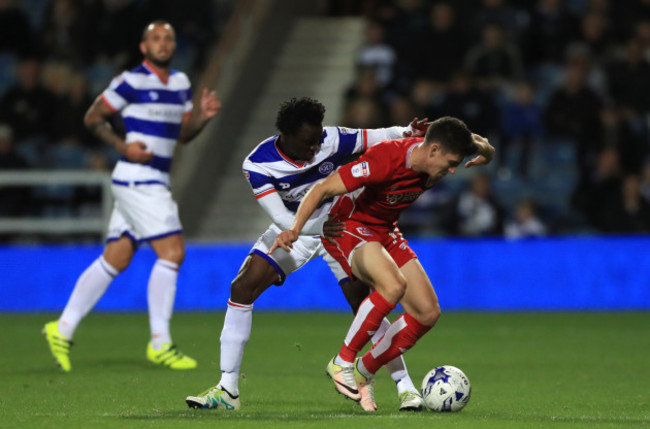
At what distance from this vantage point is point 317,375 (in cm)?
829

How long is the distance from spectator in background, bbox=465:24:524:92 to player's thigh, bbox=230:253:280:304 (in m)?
8.73

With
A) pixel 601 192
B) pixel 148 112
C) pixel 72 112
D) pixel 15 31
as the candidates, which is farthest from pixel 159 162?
pixel 15 31

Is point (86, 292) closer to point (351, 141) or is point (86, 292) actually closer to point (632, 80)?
point (351, 141)

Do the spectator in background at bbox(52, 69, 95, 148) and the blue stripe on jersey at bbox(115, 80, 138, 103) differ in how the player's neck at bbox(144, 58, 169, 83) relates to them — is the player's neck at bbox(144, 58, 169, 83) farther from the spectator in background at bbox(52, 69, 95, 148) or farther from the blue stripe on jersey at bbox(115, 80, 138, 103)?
the spectator in background at bbox(52, 69, 95, 148)

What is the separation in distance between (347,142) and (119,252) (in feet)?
8.55

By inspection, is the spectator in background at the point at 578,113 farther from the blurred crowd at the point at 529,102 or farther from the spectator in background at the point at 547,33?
the spectator in background at the point at 547,33

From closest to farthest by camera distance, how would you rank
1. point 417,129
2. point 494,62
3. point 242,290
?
point 242,290 < point 417,129 < point 494,62

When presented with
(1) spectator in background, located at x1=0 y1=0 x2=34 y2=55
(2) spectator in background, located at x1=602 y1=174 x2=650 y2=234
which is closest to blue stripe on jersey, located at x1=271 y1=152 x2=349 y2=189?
(2) spectator in background, located at x1=602 y1=174 x2=650 y2=234

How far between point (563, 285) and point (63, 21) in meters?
8.02

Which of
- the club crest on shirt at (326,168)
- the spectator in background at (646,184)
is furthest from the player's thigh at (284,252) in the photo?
the spectator in background at (646,184)

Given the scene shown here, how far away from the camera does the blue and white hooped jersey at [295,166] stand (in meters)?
6.89

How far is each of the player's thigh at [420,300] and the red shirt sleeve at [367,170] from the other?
1.91 ft

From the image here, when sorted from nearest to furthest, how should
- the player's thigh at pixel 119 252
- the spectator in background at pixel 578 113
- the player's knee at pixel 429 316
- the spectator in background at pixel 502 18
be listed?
1. the player's knee at pixel 429 316
2. the player's thigh at pixel 119 252
3. the spectator in background at pixel 578 113
4. the spectator in background at pixel 502 18

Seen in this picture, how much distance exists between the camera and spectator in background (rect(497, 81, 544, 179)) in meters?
14.8
